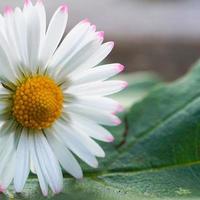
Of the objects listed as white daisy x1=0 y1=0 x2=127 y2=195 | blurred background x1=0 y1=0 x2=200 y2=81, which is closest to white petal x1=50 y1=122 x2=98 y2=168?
white daisy x1=0 y1=0 x2=127 y2=195

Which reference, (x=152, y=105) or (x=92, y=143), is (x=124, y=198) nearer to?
(x=92, y=143)

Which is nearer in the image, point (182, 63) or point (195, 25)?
point (182, 63)

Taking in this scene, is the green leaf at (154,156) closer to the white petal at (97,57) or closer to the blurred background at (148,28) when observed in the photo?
the white petal at (97,57)

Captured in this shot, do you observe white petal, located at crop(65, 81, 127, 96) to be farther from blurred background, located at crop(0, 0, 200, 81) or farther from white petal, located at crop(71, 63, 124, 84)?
blurred background, located at crop(0, 0, 200, 81)

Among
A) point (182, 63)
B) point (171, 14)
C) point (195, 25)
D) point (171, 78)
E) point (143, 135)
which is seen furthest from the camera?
point (171, 14)

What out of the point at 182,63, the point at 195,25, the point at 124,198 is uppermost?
the point at 195,25

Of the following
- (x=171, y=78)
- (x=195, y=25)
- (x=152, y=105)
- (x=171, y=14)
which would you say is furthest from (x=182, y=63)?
(x=152, y=105)

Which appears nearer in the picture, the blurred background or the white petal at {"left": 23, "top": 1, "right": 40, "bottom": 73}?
the white petal at {"left": 23, "top": 1, "right": 40, "bottom": 73}

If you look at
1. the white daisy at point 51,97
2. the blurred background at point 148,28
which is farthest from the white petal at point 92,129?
the blurred background at point 148,28
